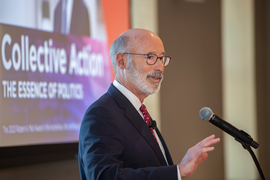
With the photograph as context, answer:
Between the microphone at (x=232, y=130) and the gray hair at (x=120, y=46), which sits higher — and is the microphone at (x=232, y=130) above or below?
below

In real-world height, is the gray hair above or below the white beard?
above

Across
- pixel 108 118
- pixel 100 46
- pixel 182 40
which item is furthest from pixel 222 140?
pixel 108 118

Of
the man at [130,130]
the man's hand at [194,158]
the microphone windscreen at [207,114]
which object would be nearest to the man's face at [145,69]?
the man at [130,130]

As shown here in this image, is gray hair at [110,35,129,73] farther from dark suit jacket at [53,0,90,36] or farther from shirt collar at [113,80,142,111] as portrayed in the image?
dark suit jacket at [53,0,90,36]

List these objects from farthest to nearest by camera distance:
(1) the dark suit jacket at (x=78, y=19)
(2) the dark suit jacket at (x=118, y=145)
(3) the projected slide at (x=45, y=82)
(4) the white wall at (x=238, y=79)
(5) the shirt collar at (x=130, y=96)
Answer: (4) the white wall at (x=238, y=79)
(1) the dark suit jacket at (x=78, y=19)
(3) the projected slide at (x=45, y=82)
(5) the shirt collar at (x=130, y=96)
(2) the dark suit jacket at (x=118, y=145)

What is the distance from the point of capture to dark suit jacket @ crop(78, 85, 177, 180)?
1.36 meters

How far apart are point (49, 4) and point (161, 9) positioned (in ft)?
5.60

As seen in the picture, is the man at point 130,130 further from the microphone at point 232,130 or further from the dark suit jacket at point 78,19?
the dark suit jacket at point 78,19

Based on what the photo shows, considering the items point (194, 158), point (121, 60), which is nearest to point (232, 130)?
point (194, 158)

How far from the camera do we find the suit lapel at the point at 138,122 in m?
1.60

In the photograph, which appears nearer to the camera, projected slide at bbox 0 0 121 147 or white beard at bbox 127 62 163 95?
white beard at bbox 127 62 163 95

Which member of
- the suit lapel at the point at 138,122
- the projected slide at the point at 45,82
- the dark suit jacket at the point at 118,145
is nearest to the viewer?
the dark suit jacket at the point at 118,145

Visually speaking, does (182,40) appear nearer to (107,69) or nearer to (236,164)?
(107,69)

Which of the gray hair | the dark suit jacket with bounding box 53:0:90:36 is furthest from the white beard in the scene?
the dark suit jacket with bounding box 53:0:90:36
